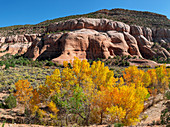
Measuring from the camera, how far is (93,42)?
144ft

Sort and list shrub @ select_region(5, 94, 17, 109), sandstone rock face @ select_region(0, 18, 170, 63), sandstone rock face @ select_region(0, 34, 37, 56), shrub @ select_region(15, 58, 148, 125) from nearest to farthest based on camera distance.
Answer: shrub @ select_region(15, 58, 148, 125) → shrub @ select_region(5, 94, 17, 109) → sandstone rock face @ select_region(0, 18, 170, 63) → sandstone rock face @ select_region(0, 34, 37, 56)

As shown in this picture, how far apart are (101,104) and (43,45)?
45.1 meters

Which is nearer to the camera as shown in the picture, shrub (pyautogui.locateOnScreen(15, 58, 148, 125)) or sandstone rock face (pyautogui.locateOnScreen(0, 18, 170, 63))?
shrub (pyautogui.locateOnScreen(15, 58, 148, 125))

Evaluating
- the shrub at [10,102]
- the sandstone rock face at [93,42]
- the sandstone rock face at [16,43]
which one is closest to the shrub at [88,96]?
the shrub at [10,102]

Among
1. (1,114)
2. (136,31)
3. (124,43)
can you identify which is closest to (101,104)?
(1,114)

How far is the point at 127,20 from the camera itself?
6575 centimetres

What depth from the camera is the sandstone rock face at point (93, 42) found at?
4303cm

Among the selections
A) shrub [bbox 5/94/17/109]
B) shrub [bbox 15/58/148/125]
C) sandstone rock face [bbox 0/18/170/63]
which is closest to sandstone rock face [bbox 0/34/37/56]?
sandstone rock face [bbox 0/18/170/63]

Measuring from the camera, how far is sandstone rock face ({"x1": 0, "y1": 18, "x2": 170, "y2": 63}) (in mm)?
43031

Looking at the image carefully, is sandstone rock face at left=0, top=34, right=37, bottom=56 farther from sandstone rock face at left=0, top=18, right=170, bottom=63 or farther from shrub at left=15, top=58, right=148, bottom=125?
shrub at left=15, top=58, right=148, bottom=125

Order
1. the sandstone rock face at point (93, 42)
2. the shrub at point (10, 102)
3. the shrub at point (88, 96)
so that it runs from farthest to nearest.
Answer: the sandstone rock face at point (93, 42), the shrub at point (10, 102), the shrub at point (88, 96)

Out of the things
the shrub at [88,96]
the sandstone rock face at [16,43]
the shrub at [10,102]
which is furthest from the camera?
the sandstone rock face at [16,43]

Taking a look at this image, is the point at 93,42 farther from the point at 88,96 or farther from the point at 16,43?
the point at 16,43

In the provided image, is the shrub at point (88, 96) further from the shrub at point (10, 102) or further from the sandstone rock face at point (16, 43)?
the sandstone rock face at point (16, 43)
